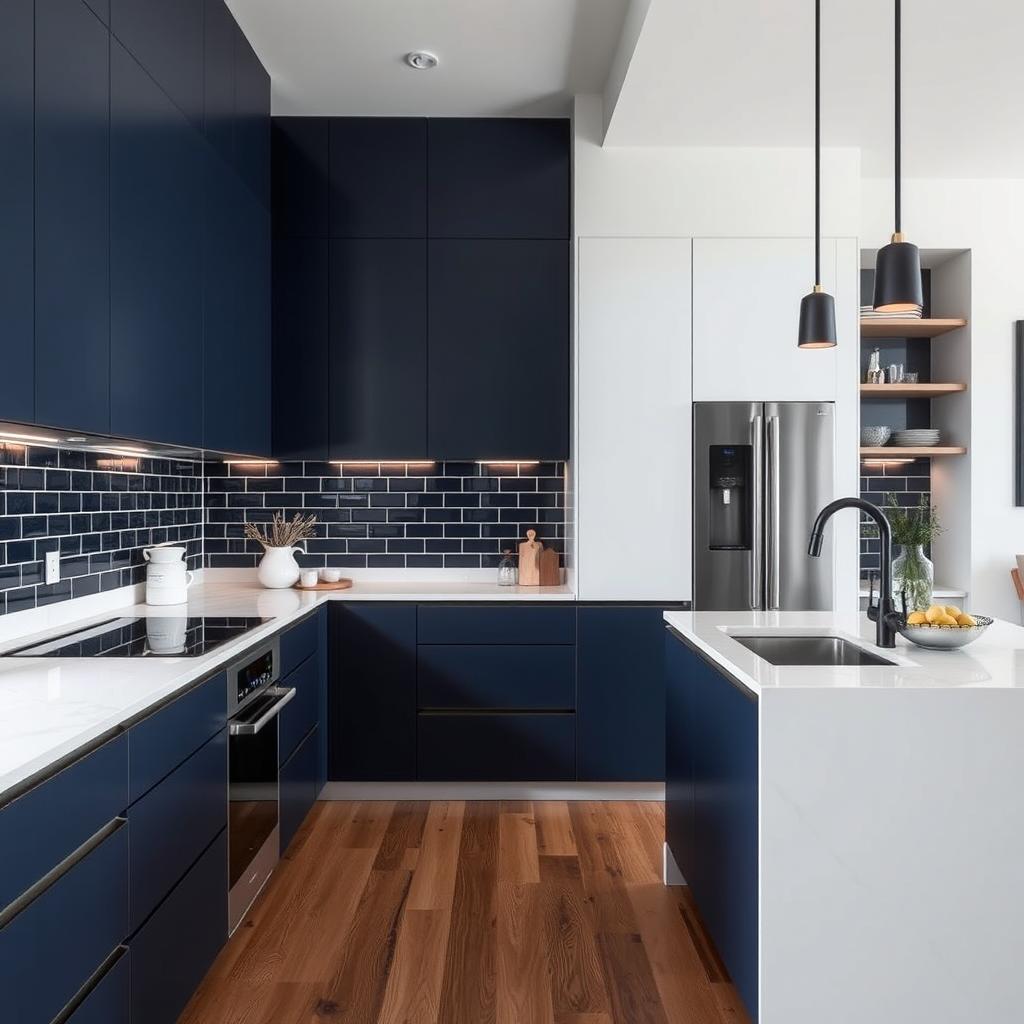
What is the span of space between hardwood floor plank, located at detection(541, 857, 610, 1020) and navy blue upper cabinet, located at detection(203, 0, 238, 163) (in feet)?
9.07

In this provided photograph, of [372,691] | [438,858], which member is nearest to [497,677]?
[372,691]

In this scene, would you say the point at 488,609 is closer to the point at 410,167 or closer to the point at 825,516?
the point at 825,516

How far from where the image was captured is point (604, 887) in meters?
2.75

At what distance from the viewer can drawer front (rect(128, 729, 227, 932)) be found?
1690 mm

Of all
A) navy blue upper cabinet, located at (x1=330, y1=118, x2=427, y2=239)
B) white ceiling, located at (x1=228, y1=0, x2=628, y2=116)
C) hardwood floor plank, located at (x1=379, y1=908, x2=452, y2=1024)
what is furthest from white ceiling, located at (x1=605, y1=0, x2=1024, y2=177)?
hardwood floor plank, located at (x1=379, y1=908, x2=452, y2=1024)

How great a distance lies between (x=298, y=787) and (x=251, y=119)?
101 inches

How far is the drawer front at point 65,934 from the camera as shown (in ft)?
4.09

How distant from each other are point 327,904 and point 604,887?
894 mm

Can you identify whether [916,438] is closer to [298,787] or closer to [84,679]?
[298,787]

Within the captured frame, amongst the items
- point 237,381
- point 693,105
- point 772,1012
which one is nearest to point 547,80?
point 693,105

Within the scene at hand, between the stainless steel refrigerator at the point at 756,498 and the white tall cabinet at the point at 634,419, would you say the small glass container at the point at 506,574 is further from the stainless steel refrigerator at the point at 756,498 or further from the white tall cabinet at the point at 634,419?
the stainless steel refrigerator at the point at 756,498

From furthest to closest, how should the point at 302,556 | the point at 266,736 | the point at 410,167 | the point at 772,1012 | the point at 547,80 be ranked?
the point at 302,556 < the point at 410,167 < the point at 547,80 < the point at 266,736 < the point at 772,1012

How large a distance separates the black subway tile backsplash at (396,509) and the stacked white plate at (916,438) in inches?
66.4

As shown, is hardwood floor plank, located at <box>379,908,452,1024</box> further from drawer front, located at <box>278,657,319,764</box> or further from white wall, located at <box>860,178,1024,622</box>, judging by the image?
white wall, located at <box>860,178,1024,622</box>
